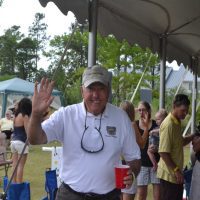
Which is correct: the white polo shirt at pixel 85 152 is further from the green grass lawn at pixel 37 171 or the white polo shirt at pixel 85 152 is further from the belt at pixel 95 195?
the green grass lawn at pixel 37 171

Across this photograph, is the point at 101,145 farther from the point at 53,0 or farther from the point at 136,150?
the point at 53,0

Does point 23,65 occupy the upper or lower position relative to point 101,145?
upper

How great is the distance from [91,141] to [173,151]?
2.16 metres

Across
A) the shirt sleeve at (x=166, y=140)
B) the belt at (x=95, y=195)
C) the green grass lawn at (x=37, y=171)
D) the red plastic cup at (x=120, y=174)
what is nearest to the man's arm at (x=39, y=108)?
the belt at (x=95, y=195)

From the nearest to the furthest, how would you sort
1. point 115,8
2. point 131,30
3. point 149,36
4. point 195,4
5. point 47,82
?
point 47,82 < point 115,8 < point 195,4 < point 131,30 < point 149,36

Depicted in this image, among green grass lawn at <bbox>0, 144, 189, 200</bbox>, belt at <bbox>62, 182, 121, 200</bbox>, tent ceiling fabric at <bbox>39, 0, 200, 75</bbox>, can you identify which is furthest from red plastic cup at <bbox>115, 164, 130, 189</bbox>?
green grass lawn at <bbox>0, 144, 189, 200</bbox>

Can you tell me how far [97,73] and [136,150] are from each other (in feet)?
1.90

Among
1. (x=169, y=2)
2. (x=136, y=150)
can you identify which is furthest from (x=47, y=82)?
(x=169, y=2)

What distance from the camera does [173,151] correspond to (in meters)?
4.72

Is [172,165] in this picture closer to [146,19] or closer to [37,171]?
[146,19]

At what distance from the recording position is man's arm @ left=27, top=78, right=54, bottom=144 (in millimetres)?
2523

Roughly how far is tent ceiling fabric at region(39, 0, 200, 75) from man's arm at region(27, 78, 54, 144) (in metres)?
1.47

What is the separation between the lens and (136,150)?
2.93m

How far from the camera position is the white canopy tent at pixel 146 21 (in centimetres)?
418
